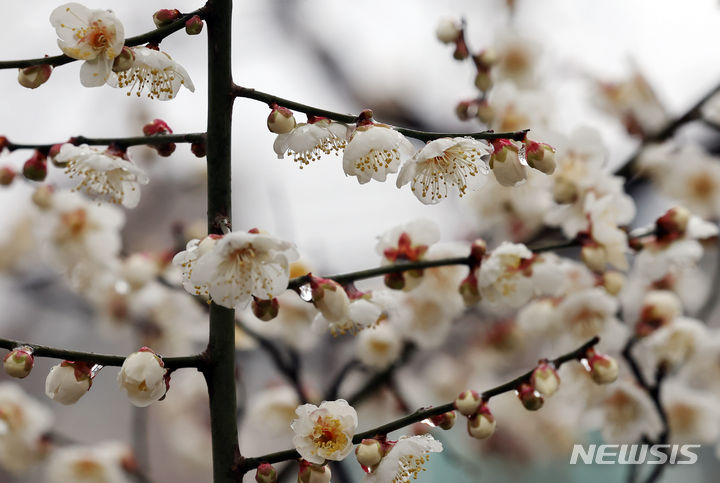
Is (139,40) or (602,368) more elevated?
(139,40)

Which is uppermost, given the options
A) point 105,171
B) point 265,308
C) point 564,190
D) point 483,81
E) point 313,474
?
point 483,81

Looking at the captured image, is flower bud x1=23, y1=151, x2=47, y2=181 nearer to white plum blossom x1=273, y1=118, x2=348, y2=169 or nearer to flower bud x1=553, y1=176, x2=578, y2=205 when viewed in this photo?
white plum blossom x1=273, y1=118, x2=348, y2=169

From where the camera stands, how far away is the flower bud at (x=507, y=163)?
46 cm

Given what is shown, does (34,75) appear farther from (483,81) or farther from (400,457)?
(483,81)

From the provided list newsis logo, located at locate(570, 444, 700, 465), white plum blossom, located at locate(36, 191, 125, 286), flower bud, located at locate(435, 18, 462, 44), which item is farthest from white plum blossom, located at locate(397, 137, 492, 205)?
white plum blossom, located at locate(36, 191, 125, 286)

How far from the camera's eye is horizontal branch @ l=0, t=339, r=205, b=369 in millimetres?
414

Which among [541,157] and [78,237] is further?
[78,237]

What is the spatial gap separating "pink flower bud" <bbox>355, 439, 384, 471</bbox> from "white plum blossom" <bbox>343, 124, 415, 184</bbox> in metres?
0.17

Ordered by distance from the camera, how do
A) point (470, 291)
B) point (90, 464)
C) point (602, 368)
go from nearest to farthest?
point (602, 368) → point (470, 291) → point (90, 464)

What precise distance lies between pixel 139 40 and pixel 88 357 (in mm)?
197

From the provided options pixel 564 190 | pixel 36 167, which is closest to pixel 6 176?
pixel 36 167

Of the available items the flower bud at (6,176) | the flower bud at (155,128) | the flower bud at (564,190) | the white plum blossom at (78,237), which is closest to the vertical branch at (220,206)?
the flower bud at (155,128)

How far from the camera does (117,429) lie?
8.81 ft

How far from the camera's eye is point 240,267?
0.43 metres
